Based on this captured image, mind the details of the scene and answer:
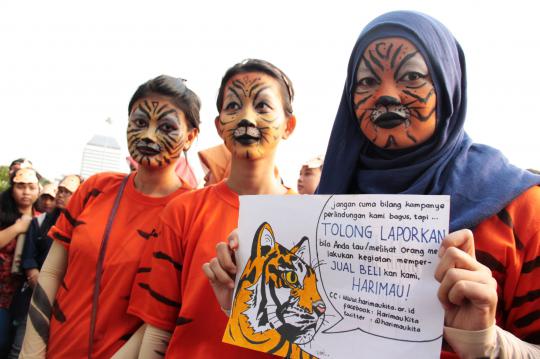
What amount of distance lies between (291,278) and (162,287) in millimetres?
844

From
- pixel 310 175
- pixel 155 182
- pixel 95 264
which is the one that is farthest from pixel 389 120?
pixel 310 175

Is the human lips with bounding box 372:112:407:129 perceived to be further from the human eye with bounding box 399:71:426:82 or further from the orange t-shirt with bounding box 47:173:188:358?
the orange t-shirt with bounding box 47:173:188:358

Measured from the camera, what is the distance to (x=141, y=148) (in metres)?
2.55

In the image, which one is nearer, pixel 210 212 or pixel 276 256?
pixel 276 256

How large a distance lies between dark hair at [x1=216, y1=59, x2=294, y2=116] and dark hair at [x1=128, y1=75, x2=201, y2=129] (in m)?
0.38

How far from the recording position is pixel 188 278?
6.25 feet

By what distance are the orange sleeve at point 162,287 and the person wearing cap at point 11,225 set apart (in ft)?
8.68

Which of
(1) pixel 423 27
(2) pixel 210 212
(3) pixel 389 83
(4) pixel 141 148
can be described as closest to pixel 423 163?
(3) pixel 389 83

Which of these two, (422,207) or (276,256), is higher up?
(422,207)

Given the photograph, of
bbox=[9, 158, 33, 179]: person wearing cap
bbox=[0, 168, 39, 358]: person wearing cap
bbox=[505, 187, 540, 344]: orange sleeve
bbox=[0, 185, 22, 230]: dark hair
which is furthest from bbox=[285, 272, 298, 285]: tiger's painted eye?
bbox=[9, 158, 33, 179]: person wearing cap

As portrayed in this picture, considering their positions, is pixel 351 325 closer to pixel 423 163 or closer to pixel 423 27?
pixel 423 163

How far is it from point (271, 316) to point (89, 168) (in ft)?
342

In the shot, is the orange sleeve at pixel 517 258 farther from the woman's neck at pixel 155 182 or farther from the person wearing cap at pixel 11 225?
the person wearing cap at pixel 11 225

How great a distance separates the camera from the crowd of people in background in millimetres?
1224
